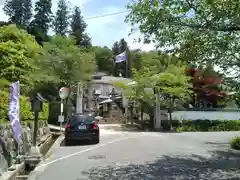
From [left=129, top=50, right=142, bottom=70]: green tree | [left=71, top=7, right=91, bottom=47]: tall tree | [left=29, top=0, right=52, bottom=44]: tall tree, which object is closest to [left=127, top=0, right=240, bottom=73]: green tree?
[left=129, top=50, right=142, bottom=70]: green tree

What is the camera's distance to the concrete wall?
3586cm

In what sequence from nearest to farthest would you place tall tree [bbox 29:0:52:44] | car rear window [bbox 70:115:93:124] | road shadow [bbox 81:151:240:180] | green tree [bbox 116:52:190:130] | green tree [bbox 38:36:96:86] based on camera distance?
road shadow [bbox 81:151:240:180] → car rear window [bbox 70:115:93:124] → green tree [bbox 116:52:190:130] → green tree [bbox 38:36:96:86] → tall tree [bbox 29:0:52:44]

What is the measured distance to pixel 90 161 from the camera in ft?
43.0

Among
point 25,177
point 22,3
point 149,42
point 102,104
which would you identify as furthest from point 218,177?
point 22,3

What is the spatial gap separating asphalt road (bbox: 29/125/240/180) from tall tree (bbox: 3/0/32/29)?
52287 millimetres

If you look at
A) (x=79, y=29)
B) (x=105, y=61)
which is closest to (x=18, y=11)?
(x=79, y=29)

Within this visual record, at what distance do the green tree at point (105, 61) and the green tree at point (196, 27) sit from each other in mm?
63025

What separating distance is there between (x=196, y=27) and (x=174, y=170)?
4370 mm

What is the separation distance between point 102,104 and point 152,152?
36.2 meters

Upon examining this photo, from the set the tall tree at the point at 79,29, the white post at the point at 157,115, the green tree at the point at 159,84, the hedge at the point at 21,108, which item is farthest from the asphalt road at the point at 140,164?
the tall tree at the point at 79,29

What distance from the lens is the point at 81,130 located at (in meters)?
19.0

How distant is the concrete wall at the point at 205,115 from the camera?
35.9 meters

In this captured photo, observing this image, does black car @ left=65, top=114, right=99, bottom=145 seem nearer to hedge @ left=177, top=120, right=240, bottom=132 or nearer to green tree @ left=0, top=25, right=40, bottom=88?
green tree @ left=0, top=25, right=40, bottom=88

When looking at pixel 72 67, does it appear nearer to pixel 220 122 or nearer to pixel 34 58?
pixel 34 58
